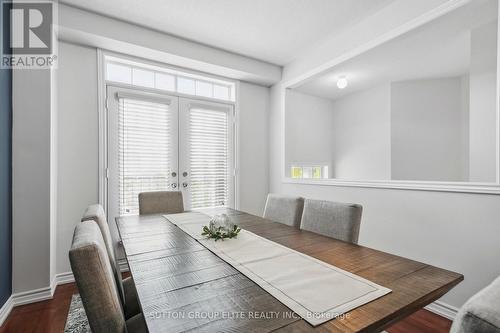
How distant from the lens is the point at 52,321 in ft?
6.14

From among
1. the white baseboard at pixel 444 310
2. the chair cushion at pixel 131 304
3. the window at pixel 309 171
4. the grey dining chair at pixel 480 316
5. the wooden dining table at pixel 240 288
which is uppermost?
the window at pixel 309 171

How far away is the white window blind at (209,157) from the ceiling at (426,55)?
164 centimetres

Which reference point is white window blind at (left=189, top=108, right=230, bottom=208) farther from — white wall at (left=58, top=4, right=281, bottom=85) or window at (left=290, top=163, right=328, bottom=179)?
window at (left=290, top=163, right=328, bottom=179)

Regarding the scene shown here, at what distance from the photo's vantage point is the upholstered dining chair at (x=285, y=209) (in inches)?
78.1

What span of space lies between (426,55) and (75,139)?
13.9 feet

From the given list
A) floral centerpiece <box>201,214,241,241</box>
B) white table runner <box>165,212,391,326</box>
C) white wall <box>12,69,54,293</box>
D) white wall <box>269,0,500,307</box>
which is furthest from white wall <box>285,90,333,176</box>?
white wall <box>12,69,54,293</box>

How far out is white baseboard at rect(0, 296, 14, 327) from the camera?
1.84 metres

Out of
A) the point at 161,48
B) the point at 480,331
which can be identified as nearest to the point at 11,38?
the point at 161,48

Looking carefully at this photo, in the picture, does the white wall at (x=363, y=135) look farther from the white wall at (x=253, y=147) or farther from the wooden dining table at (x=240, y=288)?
the wooden dining table at (x=240, y=288)

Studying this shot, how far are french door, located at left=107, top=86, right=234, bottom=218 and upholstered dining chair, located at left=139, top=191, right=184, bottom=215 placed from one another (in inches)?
19.4

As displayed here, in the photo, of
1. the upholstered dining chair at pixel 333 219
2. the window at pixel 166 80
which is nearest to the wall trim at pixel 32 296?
the window at pixel 166 80

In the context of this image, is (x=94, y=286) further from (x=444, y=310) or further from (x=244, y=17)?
(x=244, y=17)

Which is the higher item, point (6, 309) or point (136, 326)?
point (136, 326)

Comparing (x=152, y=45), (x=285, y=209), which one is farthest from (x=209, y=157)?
(x=285, y=209)
